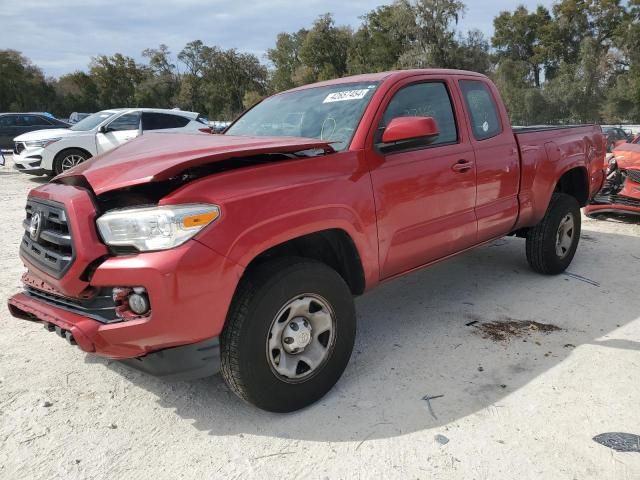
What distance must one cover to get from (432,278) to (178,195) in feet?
10.6

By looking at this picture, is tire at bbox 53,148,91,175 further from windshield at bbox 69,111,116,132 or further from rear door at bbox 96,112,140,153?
windshield at bbox 69,111,116,132

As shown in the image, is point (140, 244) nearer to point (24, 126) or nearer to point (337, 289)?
point (337, 289)

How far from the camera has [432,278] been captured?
4.99 metres

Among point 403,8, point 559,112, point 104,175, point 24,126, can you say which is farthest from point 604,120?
point 104,175

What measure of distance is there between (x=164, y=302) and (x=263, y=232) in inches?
22.1

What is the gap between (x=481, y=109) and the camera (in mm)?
4125

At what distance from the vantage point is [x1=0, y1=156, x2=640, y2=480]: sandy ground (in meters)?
2.36

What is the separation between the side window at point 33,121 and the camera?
18058 mm

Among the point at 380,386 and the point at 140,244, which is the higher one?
the point at 140,244

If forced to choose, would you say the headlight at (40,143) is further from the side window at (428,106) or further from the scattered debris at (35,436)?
the scattered debris at (35,436)

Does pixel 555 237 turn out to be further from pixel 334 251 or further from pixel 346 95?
pixel 334 251

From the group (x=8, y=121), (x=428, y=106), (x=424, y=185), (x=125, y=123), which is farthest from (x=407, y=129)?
(x=8, y=121)

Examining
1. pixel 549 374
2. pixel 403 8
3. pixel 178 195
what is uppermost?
pixel 403 8

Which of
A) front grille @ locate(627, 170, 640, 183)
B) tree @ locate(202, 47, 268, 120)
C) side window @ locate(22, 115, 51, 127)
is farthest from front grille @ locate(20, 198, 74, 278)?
tree @ locate(202, 47, 268, 120)
